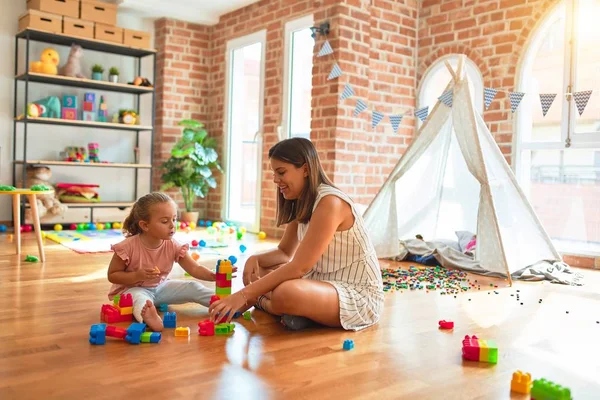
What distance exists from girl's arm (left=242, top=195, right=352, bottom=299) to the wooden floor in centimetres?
20

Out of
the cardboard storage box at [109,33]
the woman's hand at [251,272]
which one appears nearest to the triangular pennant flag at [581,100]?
the woman's hand at [251,272]

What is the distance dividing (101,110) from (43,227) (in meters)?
1.36

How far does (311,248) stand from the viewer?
218cm

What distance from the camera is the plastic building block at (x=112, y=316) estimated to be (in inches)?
93.3

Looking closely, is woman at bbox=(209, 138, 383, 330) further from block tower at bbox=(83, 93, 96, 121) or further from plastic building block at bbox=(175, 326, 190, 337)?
block tower at bbox=(83, 93, 96, 121)

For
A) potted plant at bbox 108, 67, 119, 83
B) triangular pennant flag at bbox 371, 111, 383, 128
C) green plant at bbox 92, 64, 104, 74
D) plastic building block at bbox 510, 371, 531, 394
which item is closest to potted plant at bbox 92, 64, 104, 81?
green plant at bbox 92, 64, 104, 74

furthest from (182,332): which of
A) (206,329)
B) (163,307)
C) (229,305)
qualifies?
(163,307)

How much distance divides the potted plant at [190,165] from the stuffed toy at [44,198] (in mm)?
1072

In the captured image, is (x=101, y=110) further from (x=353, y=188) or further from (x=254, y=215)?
(x=353, y=188)

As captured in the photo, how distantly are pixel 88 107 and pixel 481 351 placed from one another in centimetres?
521

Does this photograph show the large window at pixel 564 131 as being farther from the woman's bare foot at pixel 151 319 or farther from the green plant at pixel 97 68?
the green plant at pixel 97 68

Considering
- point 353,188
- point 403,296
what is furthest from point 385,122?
point 403,296

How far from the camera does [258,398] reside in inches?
62.4

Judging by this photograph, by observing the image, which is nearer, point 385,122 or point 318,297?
point 318,297
